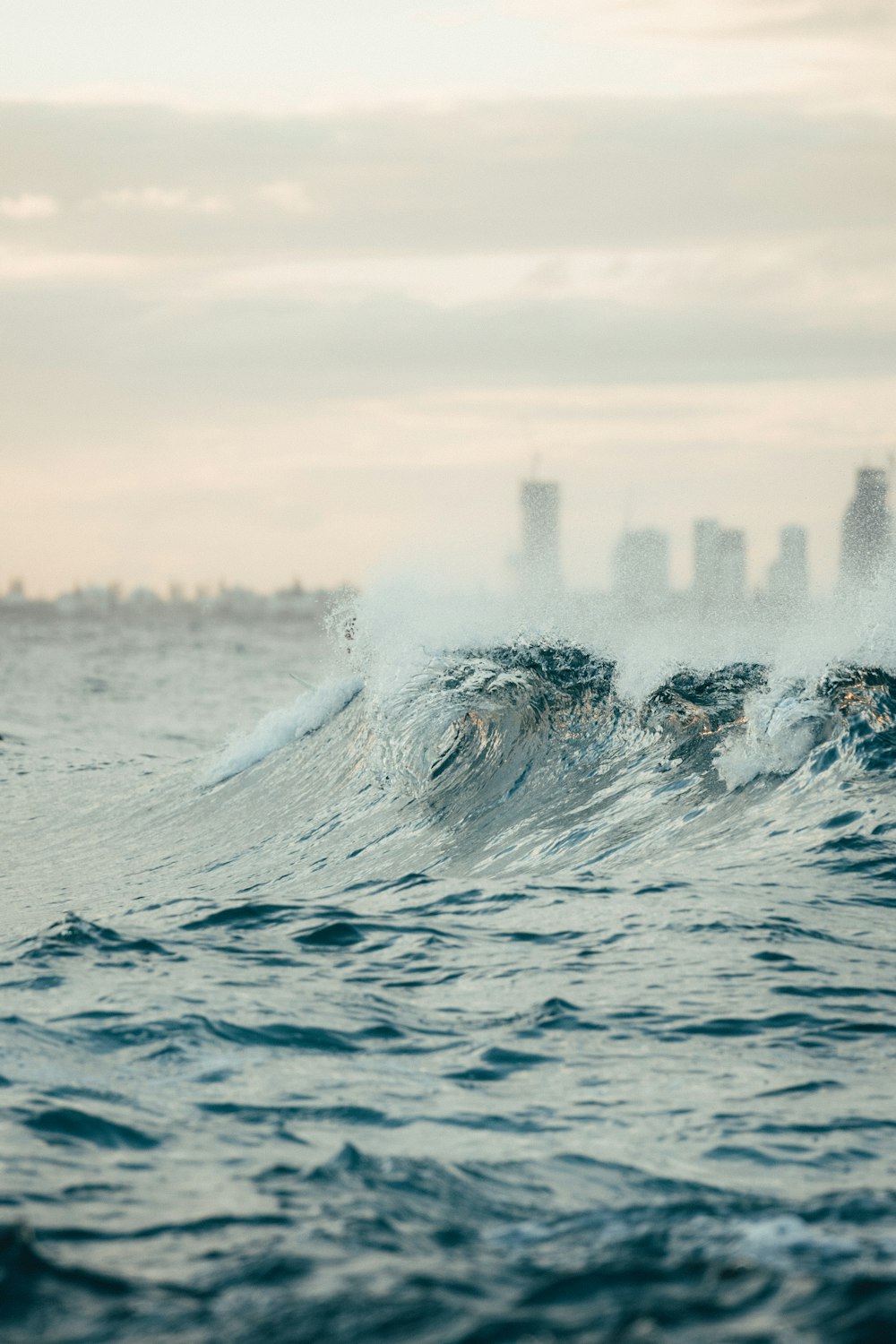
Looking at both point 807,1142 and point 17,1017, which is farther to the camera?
point 17,1017

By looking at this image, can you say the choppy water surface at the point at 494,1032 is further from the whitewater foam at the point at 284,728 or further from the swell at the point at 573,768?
the whitewater foam at the point at 284,728

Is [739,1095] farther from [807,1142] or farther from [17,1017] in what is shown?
[17,1017]

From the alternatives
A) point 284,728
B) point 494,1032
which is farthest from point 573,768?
point 494,1032

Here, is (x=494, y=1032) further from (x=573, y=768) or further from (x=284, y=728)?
(x=284, y=728)

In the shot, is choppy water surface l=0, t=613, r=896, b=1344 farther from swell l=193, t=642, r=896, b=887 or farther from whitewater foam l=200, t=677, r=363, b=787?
whitewater foam l=200, t=677, r=363, b=787

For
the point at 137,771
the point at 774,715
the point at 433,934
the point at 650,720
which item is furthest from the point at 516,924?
the point at 137,771

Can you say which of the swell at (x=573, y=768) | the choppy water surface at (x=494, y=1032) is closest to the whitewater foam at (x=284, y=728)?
the swell at (x=573, y=768)

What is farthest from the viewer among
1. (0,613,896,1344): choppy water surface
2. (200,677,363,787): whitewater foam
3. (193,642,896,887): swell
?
(200,677,363,787): whitewater foam

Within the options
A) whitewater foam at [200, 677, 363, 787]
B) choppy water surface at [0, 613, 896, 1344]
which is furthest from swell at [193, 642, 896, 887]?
whitewater foam at [200, 677, 363, 787]
